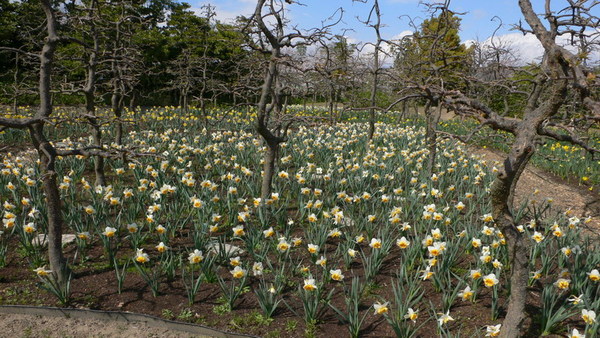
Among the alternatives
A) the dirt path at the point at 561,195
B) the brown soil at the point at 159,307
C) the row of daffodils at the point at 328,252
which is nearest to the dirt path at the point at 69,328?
the brown soil at the point at 159,307

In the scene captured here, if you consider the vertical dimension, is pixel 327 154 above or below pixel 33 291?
above

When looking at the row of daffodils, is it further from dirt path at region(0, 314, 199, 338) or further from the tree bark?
dirt path at region(0, 314, 199, 338)

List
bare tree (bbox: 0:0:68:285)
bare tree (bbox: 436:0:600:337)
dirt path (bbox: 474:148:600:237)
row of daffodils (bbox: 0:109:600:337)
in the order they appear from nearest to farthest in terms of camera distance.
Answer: bare tree (bbox: 436:0:600:337) < bare tree (bbox: 0:0:68:285) < row of daffodils (bbox: 0:109:600:337) < dirt path (bbox: 474:148:600:237)

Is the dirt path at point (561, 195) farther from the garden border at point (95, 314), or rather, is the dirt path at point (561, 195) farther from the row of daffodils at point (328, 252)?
the garden border at point (95, 314)

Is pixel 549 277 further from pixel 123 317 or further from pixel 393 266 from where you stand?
pixel 123 317

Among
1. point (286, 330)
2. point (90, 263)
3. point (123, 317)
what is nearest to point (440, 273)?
point (286, 330)

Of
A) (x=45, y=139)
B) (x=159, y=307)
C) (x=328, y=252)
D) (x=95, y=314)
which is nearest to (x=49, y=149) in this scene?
(x=45, y=139)

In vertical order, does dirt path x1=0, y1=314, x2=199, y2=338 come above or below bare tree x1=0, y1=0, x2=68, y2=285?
below

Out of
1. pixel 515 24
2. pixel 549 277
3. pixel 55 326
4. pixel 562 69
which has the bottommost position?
pixel 55 326

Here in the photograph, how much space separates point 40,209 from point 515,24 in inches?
193

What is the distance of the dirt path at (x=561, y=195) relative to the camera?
6312mm

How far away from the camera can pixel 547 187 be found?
7730 mm

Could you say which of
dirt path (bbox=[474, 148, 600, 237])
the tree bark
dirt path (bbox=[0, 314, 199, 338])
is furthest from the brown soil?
dirt path (bbox=[474, 148, 600, 237])

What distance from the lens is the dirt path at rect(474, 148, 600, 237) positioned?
20.7 feet
